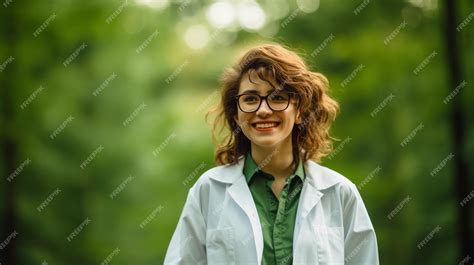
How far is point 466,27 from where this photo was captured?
30.3 feet

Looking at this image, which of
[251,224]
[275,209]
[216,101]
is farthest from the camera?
[216,101]

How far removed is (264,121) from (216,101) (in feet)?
20.4

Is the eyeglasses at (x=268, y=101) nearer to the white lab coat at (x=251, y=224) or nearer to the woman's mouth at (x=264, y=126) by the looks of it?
the woman's mouth at (x=264, y=126)

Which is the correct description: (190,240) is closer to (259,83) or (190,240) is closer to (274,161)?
(274,161)

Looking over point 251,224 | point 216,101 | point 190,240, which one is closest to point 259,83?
point 251,224

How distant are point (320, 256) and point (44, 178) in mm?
9043

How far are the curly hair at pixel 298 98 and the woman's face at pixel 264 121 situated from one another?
0.06m

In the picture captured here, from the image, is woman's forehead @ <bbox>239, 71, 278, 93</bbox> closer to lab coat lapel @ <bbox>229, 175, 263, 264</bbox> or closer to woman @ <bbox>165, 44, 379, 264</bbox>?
woman @ <bbox>165, 44, 379, 264</bbox>

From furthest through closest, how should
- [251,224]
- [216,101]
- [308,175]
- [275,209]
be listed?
[216,101]
[308,175]
[275,209]
[251,224]

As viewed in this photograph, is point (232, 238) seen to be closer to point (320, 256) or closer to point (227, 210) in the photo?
point (227, 210)

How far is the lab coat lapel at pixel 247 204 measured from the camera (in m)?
2.73

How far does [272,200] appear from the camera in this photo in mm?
2949

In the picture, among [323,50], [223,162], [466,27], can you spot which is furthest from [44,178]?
[223,162]

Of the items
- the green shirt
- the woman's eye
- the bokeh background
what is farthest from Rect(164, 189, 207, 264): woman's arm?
the bokeh background
